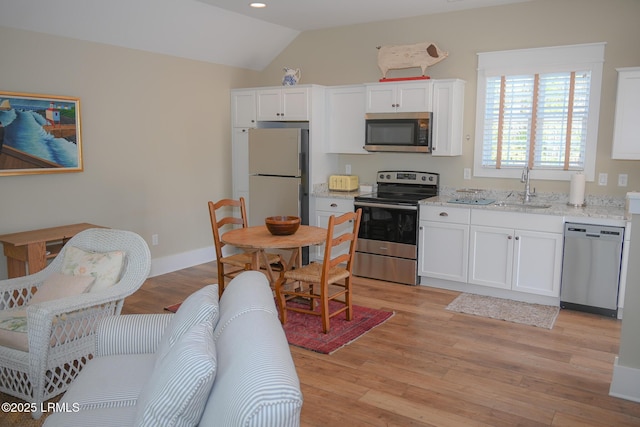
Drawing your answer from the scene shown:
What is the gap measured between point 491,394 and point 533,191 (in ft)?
8.26

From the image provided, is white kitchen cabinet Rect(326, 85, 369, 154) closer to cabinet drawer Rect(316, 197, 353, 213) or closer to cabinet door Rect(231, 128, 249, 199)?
cabinet drawer Rect(316, 197, 353, 213)

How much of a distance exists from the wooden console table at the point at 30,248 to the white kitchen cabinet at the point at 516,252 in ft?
11.4

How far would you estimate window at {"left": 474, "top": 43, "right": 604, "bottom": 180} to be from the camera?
4598 mm

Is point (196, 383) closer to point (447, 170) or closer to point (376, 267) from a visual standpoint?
point (376, 267)

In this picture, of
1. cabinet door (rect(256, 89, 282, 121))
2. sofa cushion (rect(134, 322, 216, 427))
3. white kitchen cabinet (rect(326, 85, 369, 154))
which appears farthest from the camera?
cabinet door (rect(256, 89, 282, 121))

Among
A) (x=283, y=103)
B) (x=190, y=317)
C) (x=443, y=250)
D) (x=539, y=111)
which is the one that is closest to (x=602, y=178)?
(x=539, y=111)

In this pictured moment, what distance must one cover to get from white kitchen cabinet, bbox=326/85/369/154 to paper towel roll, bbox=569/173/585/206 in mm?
2034

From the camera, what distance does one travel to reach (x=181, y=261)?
5770 millimetres

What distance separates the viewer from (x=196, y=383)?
1542mm

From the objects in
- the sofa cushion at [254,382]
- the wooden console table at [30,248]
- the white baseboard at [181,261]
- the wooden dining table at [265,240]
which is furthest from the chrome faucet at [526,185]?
the wooden console table at [30,248]

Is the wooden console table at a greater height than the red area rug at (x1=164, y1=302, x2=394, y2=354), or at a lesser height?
greater

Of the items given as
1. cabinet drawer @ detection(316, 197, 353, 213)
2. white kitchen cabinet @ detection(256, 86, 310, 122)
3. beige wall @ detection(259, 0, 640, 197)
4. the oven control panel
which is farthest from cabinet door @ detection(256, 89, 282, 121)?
the oven control panel

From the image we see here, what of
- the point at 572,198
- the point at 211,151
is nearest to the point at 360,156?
the point at 211,151

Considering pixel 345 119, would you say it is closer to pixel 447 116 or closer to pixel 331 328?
pixel 447 116
